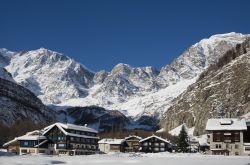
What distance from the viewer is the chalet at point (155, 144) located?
17900cm

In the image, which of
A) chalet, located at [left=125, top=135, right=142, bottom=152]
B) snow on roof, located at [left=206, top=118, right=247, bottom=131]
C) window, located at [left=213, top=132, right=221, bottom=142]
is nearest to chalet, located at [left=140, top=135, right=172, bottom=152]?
chalet, located at [left=125, top=135, right=142, bottom=152]

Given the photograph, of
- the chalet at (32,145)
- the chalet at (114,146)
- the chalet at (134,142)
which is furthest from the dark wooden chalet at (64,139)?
the chalet at (134,142)

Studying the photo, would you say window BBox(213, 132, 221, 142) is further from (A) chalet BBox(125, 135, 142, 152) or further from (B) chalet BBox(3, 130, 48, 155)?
(B) chalet BBox(3, 130, 48, 155)

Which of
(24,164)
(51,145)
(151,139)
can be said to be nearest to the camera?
(24,164)

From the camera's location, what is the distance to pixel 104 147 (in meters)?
188

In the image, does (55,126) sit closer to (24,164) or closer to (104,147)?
(104,147)

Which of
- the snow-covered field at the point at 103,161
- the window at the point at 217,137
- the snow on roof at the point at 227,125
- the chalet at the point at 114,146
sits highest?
the snow on roof at the point at 227,125

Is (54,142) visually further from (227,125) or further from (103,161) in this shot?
(103,161)

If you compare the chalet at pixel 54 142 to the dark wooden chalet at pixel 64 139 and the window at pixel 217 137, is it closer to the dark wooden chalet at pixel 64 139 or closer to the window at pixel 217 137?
the dark wooden chalet at pixel 64 139

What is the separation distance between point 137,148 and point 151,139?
43.6 ft

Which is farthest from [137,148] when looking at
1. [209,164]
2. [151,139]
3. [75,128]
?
[209,164]

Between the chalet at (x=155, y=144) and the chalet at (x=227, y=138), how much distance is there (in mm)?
30063

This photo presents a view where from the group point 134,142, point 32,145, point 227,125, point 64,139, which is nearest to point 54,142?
point 64,139

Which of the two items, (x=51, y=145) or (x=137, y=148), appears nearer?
(x=51, y=145)
